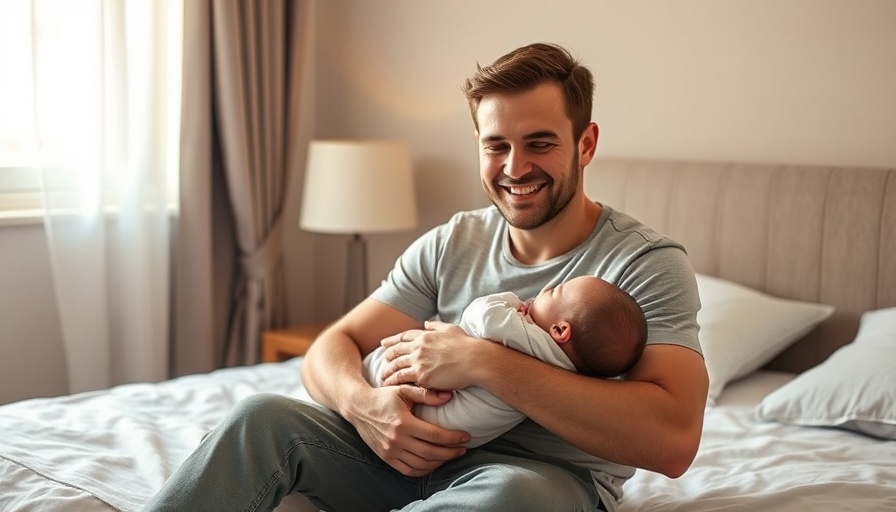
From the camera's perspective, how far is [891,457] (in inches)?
87.0

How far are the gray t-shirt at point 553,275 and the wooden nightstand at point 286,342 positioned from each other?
1.52 metres

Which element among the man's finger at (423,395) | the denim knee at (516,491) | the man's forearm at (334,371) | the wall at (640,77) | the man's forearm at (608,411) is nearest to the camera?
the denim knee at (516,491)

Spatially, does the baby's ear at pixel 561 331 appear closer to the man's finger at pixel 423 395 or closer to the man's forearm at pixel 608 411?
the man's forearm at pixel 608 411

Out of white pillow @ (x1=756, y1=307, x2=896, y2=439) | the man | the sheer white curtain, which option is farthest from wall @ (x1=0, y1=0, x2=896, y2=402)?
the man

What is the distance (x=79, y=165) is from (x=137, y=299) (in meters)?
0.48

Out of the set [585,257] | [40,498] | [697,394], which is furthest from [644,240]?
[40,498]

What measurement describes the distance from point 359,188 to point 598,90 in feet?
2.92

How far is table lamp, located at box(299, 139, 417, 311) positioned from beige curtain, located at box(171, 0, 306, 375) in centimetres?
25

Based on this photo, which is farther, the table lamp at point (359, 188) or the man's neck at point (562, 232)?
the table lamp at point (359, 188)

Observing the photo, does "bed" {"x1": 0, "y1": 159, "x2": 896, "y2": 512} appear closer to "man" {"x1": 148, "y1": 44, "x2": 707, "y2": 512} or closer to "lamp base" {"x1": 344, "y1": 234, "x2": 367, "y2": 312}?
"man" {"x1": 148, "y1": 44, "x2": 707, "y2": 512}

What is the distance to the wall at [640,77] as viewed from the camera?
297cm

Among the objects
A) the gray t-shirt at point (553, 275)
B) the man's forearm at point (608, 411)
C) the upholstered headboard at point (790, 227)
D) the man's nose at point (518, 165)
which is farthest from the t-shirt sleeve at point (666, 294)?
the upholstered headboard at point (790, 227)

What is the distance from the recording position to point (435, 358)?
1750 millimetres

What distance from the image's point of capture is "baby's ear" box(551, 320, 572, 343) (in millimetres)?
1701
